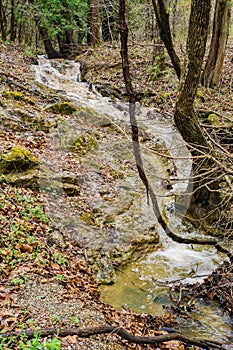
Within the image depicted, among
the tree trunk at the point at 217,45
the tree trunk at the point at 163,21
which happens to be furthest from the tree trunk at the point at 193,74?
the tree trunk at the point at 217,45

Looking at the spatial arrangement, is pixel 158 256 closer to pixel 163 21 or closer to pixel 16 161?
pixel 16 161

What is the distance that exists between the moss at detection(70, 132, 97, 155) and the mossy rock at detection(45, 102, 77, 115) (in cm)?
149

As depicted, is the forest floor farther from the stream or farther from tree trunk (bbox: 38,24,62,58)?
tree trunk (bbox: 38,24,62,58)

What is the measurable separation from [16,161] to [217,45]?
30.2ft

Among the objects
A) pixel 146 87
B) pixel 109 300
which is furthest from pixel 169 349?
pixel 146 87

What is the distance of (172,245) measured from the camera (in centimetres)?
688

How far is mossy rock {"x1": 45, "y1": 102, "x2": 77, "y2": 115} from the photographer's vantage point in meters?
10.2

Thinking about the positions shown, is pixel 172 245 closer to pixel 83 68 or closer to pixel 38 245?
pixel 38 245

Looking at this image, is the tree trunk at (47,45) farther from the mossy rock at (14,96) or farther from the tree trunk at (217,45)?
the tree trunk at (217,45)

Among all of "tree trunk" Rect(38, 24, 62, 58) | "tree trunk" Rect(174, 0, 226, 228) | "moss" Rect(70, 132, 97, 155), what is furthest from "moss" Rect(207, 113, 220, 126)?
"tree trunk" Rect(38, 24, 62, 58)

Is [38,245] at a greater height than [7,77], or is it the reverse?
[7,77]

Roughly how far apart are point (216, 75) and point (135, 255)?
29.3 ft

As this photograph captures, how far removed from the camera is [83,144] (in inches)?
357

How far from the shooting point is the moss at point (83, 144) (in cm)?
880
